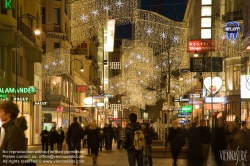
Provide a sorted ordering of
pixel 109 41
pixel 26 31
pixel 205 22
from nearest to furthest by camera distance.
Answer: pixel 26 31 < pixel 205 22 < pixel 109 41

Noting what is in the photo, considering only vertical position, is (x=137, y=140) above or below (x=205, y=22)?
below

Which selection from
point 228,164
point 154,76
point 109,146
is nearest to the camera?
point 228,164

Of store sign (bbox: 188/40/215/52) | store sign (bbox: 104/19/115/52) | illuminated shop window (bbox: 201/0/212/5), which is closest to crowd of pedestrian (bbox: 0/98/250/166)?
store sign (bbox: 188/40/215/52)

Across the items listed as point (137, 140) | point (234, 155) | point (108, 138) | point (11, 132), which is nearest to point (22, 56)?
point (108, 138)

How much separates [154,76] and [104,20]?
24682 millimetres

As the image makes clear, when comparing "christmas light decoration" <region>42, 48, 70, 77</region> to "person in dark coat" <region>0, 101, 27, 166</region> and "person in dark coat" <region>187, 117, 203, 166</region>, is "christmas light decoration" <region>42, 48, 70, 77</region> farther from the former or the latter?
"person in dark coat" <region>0, 101, 27, 166</region>

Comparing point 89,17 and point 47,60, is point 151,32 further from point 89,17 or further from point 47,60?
point 47,60

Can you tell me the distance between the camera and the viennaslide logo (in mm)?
18188

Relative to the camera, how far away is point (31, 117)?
160 feet

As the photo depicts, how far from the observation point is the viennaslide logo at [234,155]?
18.2 metres

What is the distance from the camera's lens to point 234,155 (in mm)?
18562

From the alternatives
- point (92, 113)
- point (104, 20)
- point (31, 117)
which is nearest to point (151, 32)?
point (104, 20)

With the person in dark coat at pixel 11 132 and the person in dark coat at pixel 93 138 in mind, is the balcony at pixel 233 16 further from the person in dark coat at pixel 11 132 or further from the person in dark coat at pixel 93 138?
the person in dark coat at pixel 11 132

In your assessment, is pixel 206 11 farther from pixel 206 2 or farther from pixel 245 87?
pixel 245 87
